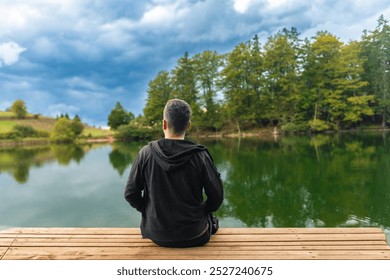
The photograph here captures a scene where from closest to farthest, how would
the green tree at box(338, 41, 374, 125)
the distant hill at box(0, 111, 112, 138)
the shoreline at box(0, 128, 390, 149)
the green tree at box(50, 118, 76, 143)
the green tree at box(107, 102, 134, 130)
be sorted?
1. the green tree at box(338, 41, 374, 125)
2. the shoreline at box(0, 128, 390, 149)
3. the green tree at box(50, 118, 76, 143)
4. the green tree at box(107, 102, 134, 130)
5. the distant hill at box(0, 111, 112, 138)

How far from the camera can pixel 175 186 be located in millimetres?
1799

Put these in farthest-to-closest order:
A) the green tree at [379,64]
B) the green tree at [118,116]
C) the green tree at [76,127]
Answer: the green tree at [118,116] → the green tree at [76,127] → the green tree at [379,64]

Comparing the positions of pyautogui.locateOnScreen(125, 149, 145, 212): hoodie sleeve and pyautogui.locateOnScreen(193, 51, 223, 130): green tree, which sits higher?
pyautogui.locateOnScreen(193, 51, 223, 130): green tree

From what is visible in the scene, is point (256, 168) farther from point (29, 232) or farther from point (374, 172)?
point (29, 232)

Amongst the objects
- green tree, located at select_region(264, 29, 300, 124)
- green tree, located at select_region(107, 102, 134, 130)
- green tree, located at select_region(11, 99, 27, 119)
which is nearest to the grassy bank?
green tree, located at select_region(11, 99, 27, 119)

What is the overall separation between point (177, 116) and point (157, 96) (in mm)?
32608

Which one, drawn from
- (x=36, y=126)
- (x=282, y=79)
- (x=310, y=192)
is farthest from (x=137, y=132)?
(x=310, y=192)

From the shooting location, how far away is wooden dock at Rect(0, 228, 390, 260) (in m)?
1.94

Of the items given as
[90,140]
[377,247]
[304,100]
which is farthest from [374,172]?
[90,140]

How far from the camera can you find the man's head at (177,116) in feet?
5.84

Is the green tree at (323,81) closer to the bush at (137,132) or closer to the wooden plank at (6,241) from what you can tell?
the bush at (137,132)

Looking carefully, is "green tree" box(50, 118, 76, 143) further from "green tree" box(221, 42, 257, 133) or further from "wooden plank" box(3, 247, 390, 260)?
"wooden plank" box(3, 247, 390, 260)

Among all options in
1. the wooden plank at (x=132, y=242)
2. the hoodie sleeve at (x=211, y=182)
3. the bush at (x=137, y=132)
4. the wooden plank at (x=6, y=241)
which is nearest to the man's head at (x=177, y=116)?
the hoodie sleeve at (x=211, y=182)

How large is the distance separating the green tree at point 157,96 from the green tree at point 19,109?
82.4 feet
